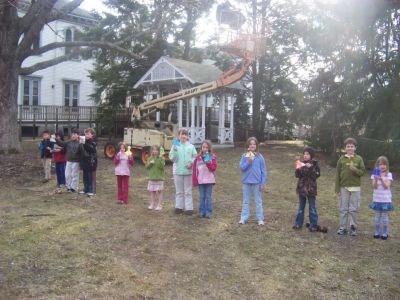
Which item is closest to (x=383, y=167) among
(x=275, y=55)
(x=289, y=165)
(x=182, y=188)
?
(x=182, y=188)

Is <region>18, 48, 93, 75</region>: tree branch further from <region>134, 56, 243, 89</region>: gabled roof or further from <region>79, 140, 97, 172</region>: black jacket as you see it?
<region>79, 140, 97, 172</region>: black jacket

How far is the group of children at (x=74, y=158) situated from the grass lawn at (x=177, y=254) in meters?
0.38

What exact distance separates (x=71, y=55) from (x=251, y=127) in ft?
44.7

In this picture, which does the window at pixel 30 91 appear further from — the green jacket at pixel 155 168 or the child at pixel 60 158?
the green jacket at pixel 155 168

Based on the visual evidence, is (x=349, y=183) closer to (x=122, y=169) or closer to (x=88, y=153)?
(x=122, y=169)

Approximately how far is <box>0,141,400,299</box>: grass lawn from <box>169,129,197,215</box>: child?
0.30m

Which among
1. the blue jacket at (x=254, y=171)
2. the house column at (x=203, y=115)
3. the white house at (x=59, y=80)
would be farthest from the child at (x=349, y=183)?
the white house at (x=59, y=80)

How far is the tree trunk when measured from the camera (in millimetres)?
15500

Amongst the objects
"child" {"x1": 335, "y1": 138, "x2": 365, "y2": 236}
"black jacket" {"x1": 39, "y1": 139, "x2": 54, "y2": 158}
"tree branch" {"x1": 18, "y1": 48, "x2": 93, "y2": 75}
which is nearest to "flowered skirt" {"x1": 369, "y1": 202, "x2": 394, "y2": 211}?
"child" {"x1": 335, "y1": 138, "x2": 365, "y2": 236}

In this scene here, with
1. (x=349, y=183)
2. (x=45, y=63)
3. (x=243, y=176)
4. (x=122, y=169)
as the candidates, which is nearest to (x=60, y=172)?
(x=122, y=169)

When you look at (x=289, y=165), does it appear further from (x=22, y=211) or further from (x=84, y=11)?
(x=84, y=11)

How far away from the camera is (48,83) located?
29922mm

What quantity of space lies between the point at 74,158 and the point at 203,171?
320 cm

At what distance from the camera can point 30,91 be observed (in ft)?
95.0
